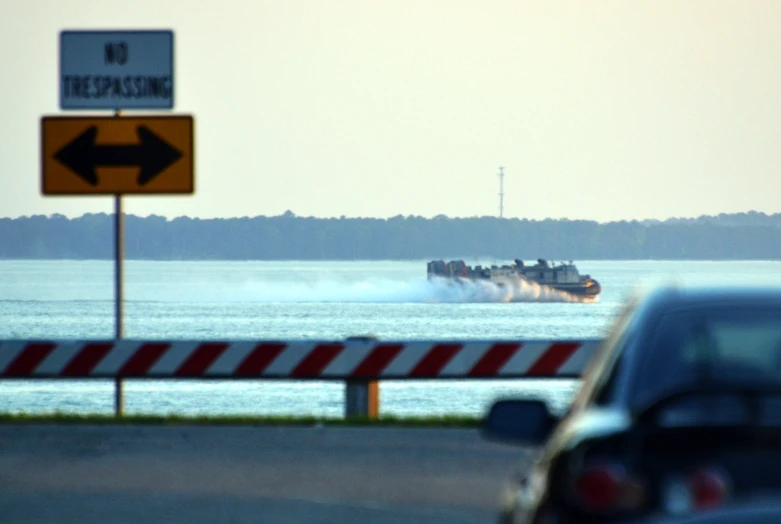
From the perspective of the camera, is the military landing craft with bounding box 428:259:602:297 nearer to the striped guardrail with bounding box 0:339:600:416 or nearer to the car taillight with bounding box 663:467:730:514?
the striped guardrail with bounding box 0:339:600:416

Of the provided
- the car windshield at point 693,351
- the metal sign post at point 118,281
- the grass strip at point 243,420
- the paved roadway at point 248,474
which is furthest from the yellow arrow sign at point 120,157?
the car windshield at point 693,351

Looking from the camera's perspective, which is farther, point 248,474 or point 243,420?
point 243,420

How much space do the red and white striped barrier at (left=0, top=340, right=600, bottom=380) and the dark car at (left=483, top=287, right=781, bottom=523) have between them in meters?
8.06

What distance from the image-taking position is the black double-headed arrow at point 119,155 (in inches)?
562

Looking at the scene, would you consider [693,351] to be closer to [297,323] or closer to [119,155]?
[119,155]

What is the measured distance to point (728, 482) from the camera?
3.60 m

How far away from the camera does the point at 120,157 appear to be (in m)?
14.3

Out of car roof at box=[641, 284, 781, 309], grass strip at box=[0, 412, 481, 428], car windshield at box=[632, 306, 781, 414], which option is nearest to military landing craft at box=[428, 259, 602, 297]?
grass strip at box=[0, 412, 481, 428]

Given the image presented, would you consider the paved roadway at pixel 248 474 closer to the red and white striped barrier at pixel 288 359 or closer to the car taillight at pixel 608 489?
the red and white striped barrier at pixel 288 359

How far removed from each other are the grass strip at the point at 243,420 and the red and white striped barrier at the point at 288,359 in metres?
0.37

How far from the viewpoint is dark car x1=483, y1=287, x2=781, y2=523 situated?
11.8 feet

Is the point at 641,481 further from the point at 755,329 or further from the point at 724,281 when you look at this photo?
the point at 724,281

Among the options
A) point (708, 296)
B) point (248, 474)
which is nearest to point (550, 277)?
point (248, 474)

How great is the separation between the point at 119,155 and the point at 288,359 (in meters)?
2.61
